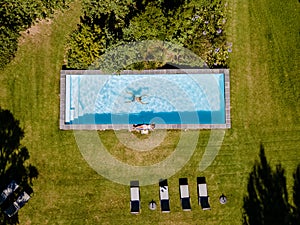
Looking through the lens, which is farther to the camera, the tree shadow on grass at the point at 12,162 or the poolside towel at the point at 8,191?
the tree shadow on grass at the point at 12,162

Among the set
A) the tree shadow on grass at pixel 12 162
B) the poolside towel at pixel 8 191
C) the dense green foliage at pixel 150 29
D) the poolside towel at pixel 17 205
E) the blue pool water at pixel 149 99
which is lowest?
the poolside towel at pixel 17 205

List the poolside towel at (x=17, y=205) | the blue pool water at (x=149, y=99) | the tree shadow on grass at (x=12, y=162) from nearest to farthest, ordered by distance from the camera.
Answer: the poolside towel at (x=17, y=205), the tree shadow on grass at (x=12, y=162), the blue pool water at (x=149, y=99)

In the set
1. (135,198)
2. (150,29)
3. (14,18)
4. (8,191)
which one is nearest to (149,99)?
(150,29)

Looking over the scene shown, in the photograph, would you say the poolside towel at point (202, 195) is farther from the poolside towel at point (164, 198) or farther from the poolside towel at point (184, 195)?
the poolside towel at point (164, 198)

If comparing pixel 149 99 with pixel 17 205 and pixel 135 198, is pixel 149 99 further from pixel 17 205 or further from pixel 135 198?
pixel 17 205

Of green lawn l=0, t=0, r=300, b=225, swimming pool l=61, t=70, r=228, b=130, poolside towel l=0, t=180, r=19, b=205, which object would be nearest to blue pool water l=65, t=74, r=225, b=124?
swimming pool l=61, t=70, r=228, b=130

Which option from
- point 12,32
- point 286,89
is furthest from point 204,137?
point 12,32

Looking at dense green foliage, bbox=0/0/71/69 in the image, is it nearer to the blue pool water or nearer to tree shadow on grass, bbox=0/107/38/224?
tree shadow on grass, bbox=0/107/38/224

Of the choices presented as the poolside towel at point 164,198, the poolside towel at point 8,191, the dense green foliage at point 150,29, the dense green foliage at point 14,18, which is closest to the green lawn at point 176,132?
the poolside towel at point 164,198

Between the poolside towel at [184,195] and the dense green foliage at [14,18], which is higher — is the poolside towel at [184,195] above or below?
below
